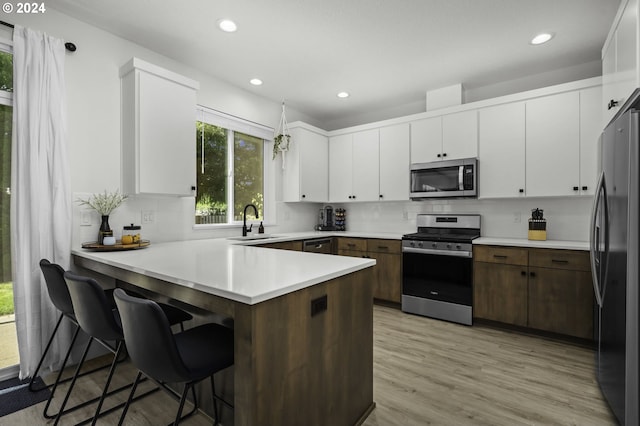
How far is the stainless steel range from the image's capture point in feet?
10.7

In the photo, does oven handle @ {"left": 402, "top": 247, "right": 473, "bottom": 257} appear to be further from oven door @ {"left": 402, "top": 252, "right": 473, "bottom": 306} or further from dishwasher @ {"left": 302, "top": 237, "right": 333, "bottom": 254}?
dishwasher @ {"left": 302, "top": 237, "right": 333, "bottom": 254}

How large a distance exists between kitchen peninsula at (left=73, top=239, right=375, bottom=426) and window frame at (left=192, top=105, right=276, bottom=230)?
1.83m

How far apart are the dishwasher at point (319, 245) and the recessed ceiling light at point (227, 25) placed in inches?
88.2

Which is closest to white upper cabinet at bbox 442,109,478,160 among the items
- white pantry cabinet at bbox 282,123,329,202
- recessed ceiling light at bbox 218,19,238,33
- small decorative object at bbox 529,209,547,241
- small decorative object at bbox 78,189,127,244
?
small decorative object at bbox 529,209,547,241

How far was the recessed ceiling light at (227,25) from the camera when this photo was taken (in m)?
2.49

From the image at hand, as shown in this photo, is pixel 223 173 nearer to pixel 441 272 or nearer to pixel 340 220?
pixel 340 220

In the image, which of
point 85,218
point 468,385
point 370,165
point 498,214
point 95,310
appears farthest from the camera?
point 370,165

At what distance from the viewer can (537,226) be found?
127 inches

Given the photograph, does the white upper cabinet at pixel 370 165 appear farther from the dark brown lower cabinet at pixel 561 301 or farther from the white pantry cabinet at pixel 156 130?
the white pantry cabinet at pixel 156 130

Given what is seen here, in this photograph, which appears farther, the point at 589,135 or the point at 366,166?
the point at 366,166

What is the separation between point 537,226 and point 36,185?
4.29m

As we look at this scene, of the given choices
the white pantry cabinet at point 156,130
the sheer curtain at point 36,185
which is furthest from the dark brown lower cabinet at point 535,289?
the sheer curtain at point 36,185

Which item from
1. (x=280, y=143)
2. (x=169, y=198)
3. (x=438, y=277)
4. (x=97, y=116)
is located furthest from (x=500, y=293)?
(x=97, y=116)

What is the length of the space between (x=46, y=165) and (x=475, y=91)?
4215 millimetres
